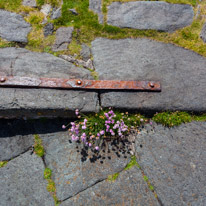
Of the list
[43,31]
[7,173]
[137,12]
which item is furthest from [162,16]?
[7,173]

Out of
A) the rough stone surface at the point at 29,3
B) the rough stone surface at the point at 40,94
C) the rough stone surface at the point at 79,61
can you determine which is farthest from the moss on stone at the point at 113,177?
the rough stone surface at the point at 29,3

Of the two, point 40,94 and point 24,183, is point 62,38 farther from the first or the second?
point 24,183

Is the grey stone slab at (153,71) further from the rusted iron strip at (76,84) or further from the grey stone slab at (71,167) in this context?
the grey stone slab at (71,167)

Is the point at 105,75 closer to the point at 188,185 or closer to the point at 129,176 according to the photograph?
the point at 129,176

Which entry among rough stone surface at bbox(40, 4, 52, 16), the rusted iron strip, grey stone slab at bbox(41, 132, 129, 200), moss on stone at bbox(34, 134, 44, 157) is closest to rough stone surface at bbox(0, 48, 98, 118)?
the rusted iron strip

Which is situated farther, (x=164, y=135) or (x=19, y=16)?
(x=19, y=16)
